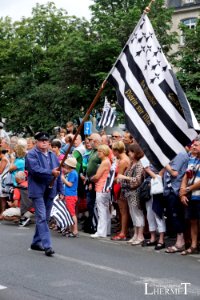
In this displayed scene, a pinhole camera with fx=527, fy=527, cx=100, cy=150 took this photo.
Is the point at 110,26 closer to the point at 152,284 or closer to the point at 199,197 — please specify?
the point at 199,197

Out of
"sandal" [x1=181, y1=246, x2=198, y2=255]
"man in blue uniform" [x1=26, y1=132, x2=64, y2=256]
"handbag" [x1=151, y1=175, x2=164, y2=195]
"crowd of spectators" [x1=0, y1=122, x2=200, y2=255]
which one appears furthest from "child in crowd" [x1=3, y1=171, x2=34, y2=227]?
"sandal" [x1=181, y1=246, x2=198, y2=255]

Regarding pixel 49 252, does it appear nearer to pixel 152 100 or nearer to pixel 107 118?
pixel 152 100

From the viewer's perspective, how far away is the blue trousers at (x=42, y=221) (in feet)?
26.0

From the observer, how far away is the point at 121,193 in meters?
9.60

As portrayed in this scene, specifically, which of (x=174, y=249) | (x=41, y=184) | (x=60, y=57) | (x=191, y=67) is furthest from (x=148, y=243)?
(x=60, y=57)

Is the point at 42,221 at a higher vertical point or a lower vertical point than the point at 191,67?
lower

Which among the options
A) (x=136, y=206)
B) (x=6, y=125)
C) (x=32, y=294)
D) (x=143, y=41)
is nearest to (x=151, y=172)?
(x=136, y=206)

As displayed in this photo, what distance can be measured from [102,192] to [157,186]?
1458 mm

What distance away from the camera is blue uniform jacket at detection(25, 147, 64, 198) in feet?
26.2

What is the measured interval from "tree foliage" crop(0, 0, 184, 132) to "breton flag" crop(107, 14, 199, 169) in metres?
22.3

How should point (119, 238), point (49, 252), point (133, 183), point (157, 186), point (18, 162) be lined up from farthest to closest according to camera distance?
point (18, 162)
point (119, 238)
point (133, 183)
point (157, 186)
point (49, 252)

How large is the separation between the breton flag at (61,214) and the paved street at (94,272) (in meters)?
0.47

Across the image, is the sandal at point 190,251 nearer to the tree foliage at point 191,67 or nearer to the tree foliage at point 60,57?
the tree foliage at point 191,67

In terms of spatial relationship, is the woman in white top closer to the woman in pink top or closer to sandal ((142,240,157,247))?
the woman in pink top
